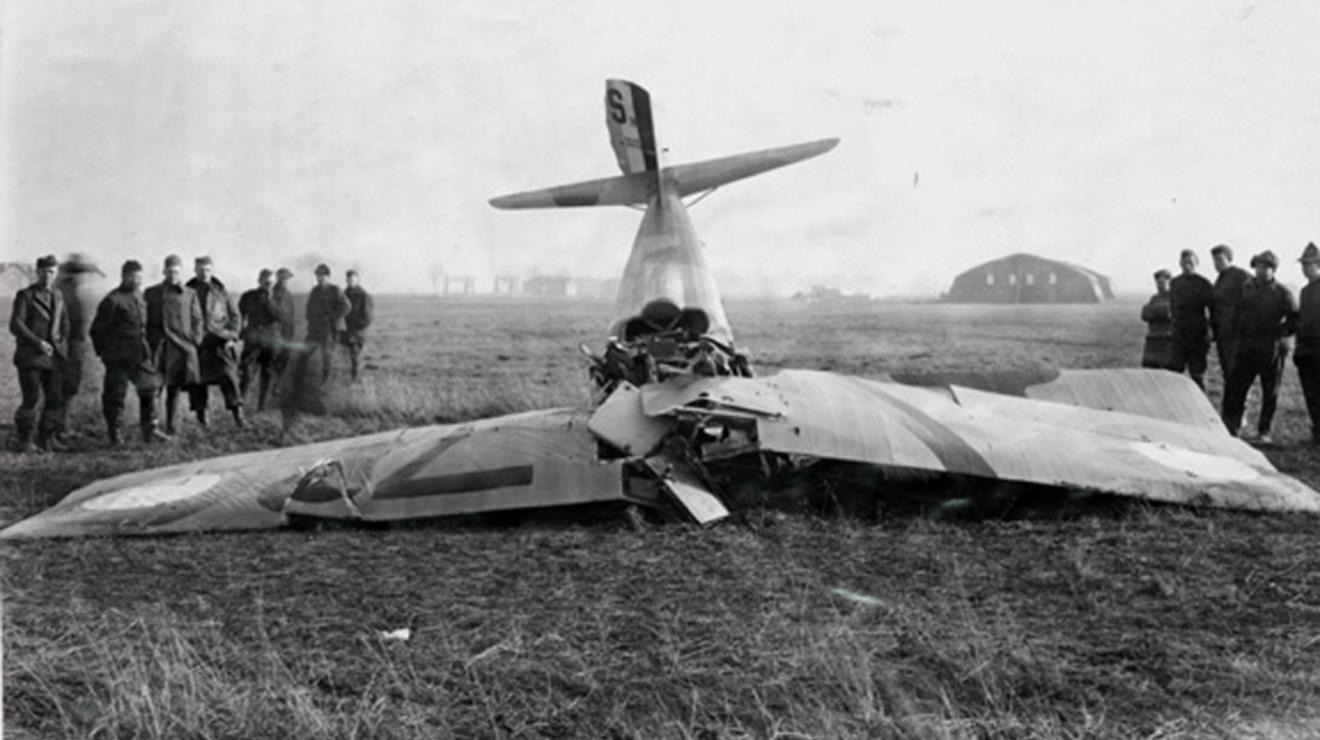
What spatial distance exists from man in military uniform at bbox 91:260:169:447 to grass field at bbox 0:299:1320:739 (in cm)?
322

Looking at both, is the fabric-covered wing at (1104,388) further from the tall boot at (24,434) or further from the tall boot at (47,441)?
the tall boot at (24,434)

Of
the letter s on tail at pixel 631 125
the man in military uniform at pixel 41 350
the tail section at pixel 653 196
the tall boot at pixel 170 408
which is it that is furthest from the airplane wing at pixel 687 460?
the letter s on tail at pixel 631 125

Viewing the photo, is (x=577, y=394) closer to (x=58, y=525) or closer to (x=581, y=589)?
(x=58, y=525)

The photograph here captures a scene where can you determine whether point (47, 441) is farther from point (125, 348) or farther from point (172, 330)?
point (172, 330)

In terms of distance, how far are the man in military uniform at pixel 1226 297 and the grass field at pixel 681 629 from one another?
4.87 meters

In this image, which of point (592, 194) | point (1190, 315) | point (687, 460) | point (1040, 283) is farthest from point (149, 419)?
point (1040, 283)

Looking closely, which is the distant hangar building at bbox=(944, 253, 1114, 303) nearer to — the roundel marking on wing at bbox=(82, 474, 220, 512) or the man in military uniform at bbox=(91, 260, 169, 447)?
the man in military uniform at bbox=(91, 260, 169, 447)

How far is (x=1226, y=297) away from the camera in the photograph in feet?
34.9

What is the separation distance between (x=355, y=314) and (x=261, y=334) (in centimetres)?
169

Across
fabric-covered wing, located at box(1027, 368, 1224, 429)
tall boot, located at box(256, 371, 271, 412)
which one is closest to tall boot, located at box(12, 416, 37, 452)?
tall boot, located at box(256, 371, 271, 412)

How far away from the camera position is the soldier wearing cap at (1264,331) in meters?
10.1

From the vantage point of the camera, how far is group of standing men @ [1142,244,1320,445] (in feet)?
33.0

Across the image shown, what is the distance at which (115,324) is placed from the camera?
10.3 m

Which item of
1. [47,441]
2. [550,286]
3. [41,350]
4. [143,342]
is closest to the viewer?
[41,350]
